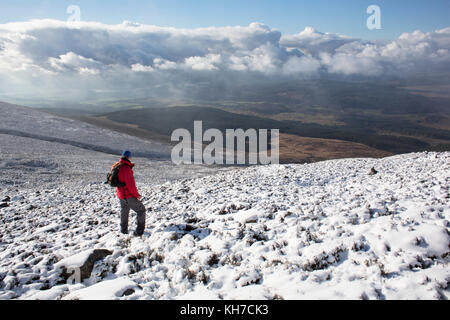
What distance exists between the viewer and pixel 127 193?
330 inches

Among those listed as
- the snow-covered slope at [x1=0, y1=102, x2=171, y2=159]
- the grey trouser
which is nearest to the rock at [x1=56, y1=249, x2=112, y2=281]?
the grey trouser

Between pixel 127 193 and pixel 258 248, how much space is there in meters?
4.61

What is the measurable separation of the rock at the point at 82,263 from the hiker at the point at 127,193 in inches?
66.4

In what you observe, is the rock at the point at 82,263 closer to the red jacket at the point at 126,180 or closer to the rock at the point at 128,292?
the rock at the point at 128,292

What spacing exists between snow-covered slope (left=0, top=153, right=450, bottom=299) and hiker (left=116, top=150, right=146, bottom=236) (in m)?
0.43

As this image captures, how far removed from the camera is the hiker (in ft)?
26.8

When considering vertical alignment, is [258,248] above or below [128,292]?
above

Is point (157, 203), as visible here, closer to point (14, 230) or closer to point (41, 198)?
point (14, 230)

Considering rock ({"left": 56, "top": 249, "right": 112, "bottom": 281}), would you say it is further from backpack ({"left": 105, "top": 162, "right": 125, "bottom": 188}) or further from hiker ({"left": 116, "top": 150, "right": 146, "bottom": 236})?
backpack ({"left": 105, "top": 162, "right": 125, "bottom": 188})

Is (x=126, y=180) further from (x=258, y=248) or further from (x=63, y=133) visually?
(x=63, y=133)

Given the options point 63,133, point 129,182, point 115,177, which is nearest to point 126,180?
point 129,182

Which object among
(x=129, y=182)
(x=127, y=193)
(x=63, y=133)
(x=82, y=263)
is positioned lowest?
(x=82, y=263)

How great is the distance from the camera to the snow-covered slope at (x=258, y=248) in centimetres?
485

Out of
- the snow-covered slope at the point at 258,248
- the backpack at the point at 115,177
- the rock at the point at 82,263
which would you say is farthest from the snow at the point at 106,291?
the backpack at the point at 115,177
